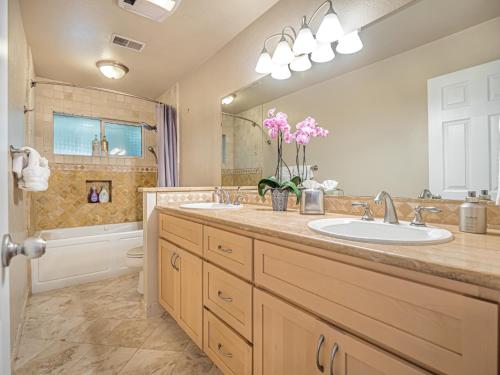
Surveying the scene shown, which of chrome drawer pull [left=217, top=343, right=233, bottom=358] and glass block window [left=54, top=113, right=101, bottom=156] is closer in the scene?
chrome drawer pull [left=217, top=343, right=233, bottom=358]

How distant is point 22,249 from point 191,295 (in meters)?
1.08

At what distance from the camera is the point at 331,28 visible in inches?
54.1

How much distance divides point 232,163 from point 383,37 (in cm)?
140

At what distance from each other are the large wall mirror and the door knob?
1286 millimetres

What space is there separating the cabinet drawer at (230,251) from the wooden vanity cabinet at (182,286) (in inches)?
6.0

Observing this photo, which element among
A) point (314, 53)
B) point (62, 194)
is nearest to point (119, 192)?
point (62, 194)

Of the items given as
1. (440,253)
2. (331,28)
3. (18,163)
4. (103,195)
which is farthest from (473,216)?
(103,195)

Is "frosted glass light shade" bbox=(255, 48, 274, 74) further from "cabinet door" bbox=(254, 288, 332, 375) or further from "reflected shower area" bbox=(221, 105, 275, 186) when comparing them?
"cabinet door" bbox=(254, 288, 332, 375)

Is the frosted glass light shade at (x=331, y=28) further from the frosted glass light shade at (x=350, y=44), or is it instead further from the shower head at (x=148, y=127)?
the shower head at (x=148, y=127)

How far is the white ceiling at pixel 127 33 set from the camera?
1.89m

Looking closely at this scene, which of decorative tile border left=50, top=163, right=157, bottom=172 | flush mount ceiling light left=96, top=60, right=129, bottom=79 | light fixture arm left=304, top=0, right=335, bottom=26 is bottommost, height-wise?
decorative tile border left=50, top=163, right=157, bottom=172

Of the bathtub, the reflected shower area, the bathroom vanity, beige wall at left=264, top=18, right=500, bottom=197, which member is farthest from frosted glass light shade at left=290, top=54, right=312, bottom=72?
the bathtub

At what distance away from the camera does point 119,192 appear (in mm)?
3564

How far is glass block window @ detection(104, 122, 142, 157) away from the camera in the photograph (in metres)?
3.60
